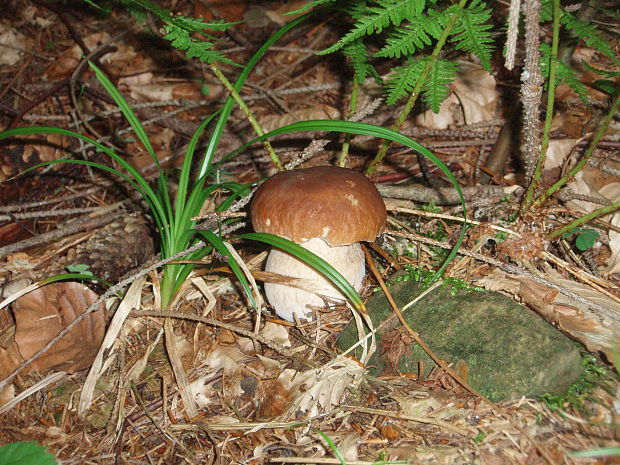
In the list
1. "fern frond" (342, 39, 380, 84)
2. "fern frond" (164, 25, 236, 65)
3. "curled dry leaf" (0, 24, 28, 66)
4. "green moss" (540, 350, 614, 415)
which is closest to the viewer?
"green moss" (540, 350, 614, 415)

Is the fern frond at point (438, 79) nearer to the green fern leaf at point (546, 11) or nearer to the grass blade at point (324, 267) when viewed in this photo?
the green fern leaf at point (546, 11)

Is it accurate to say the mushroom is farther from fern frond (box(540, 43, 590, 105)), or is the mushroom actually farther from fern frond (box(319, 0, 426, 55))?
fern frond (box(540, 43, 590, 105))

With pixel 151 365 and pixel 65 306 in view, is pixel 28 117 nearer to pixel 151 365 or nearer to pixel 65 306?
pixel 65 306

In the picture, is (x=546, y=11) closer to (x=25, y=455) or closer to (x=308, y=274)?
(x=308, y=274)

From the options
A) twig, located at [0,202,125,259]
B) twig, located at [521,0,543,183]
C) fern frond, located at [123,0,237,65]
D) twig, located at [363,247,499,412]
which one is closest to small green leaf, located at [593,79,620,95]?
twig, located at [521,0,543,183]

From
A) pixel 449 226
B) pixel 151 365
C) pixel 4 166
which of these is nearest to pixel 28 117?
pixel 4 166

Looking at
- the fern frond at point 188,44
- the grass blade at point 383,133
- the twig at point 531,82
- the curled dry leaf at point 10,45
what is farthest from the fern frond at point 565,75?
the curled dry leaf at point 10,45

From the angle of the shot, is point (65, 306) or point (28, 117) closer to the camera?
point (65, 306)
